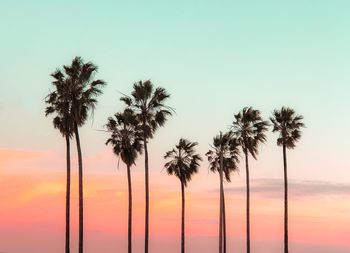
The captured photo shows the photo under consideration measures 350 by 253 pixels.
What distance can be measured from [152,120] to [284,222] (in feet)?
73.7

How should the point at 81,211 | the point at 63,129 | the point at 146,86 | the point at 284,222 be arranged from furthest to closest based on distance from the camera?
the point at 284,222 → the point at 146,86 → the point at 63,129 → the point at 81,211

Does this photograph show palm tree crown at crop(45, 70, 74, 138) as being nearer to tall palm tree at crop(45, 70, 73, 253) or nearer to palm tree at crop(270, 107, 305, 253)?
tall palm tree at crop(45, 70, 73, 253)

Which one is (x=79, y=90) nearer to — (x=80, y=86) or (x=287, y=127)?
(x=80, y=86)

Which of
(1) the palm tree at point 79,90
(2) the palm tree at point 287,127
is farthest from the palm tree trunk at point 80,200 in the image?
(2) the palm tree at point 287,127

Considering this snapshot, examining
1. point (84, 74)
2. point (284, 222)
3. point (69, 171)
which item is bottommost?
point (284, 222)

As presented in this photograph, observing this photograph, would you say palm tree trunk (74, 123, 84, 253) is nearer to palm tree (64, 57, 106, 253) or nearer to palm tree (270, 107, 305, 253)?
palm tree (64, 57, 106, 253)

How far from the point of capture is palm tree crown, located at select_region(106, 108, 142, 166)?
8131cm

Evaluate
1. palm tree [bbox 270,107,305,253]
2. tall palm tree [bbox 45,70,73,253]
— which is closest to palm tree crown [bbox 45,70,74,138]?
tall palm tree [bbox 45,70,73,253]

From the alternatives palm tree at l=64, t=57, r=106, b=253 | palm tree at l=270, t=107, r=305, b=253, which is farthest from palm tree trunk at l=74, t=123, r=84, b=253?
palm tree at l=270, t=107, r=305, b=253

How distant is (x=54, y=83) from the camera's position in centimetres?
6794

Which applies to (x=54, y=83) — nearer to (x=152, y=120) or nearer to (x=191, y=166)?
(x=152, y=120)

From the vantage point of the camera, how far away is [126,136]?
81.9 metres

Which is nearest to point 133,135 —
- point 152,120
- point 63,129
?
point 152,120

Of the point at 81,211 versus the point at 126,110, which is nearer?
the point at 81,211
